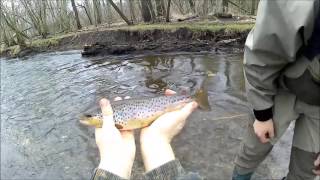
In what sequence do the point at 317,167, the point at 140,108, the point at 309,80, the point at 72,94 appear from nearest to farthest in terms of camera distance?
the point at 309,80, the point at 317,167, the point at 140,108, the point at 72,94

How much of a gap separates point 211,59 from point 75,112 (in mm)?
4346

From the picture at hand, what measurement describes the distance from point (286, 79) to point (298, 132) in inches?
17.0

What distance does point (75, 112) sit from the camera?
6465 millimetres

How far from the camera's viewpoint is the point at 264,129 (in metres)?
2.45

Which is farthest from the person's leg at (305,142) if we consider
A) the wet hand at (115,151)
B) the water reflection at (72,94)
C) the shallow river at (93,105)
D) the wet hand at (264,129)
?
the water reflection at (72,94)

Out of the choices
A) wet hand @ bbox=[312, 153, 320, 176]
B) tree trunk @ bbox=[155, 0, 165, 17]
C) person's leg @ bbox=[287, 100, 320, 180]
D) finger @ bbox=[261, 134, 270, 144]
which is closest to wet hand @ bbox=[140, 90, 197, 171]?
finger @ bbox=[261, 134, 270, 144]

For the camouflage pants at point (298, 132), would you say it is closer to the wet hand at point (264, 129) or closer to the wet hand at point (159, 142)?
the wet hand at point (264, 129)

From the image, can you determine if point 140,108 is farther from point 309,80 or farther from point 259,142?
point 309,80

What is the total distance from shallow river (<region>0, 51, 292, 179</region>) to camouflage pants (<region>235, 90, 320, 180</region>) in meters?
1.32

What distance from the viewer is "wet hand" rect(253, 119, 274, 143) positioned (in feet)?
7.98

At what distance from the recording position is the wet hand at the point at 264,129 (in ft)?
7.98

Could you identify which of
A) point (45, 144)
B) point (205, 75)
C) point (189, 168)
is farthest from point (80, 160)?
point (205, 75)

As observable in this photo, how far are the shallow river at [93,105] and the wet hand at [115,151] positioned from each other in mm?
2106

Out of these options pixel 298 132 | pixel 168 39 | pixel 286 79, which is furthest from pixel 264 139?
pixel 168 39
